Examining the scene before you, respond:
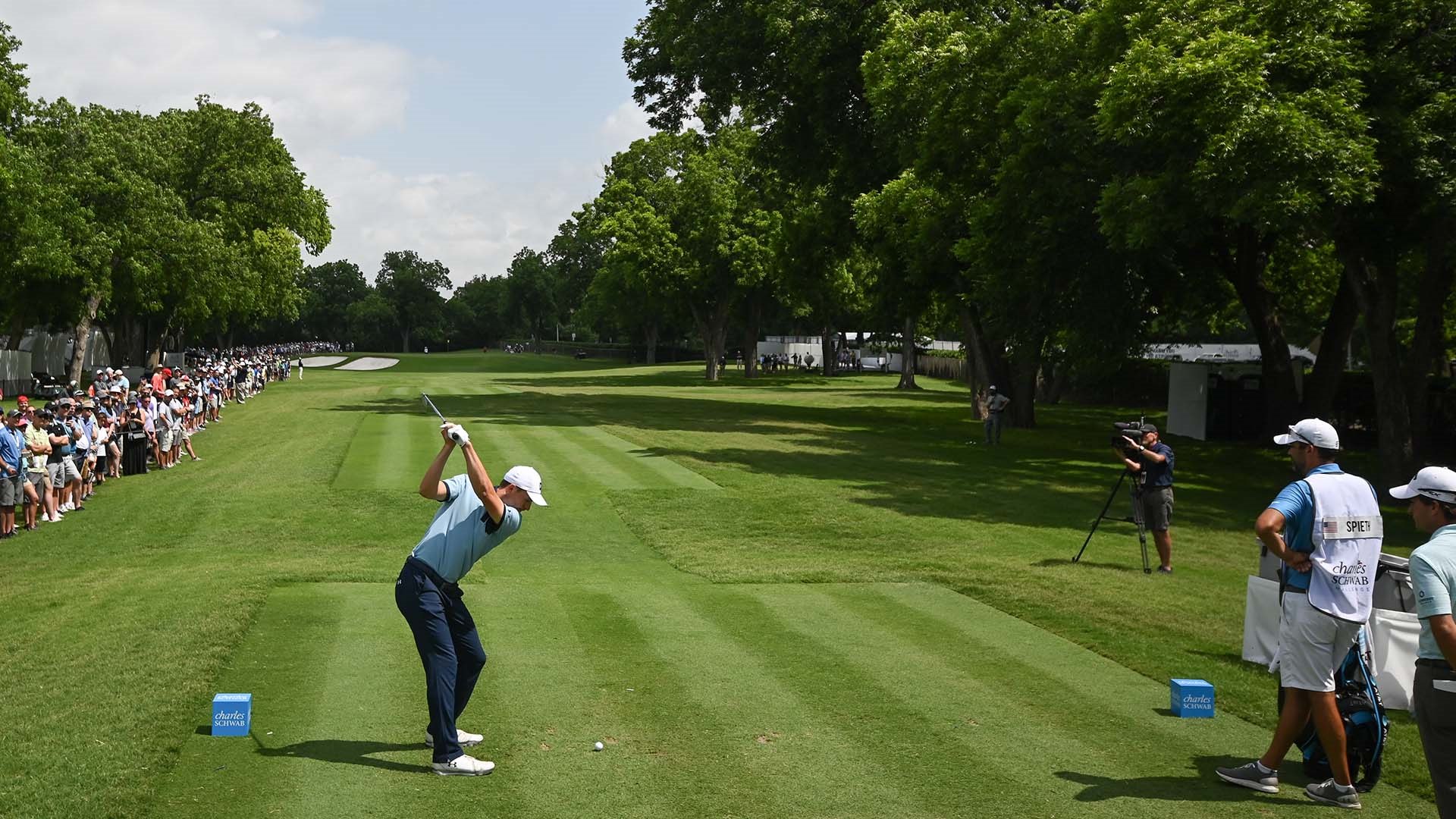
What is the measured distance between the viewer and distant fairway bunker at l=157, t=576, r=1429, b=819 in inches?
305

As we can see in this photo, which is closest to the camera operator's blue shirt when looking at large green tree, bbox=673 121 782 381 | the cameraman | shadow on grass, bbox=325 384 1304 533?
the cameraman

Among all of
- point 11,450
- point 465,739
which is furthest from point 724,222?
point 465,739

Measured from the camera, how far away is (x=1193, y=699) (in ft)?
31.7

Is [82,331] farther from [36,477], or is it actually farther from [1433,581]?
[1433,581]

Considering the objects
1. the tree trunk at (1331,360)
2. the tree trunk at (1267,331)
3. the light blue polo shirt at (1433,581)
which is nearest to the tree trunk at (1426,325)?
the tree trunk at (1331,360)

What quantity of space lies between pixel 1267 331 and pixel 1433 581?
3012cm

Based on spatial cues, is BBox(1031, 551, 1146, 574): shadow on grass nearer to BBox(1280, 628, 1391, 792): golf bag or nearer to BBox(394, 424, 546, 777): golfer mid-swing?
BBox(1280, 628, 1391, 792): golf bag

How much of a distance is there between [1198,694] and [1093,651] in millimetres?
2250

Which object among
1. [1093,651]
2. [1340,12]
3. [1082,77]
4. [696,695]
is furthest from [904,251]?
[696,695]

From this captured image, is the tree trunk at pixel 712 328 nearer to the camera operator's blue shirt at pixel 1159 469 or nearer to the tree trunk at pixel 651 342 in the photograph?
the tree trunk at pixel 651 342

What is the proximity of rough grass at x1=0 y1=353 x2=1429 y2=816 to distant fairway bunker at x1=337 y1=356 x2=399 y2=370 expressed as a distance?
260 feet

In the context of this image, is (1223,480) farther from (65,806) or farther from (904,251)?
(65,806)

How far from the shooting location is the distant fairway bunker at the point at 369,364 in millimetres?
103250

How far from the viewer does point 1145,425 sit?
16062 mm
